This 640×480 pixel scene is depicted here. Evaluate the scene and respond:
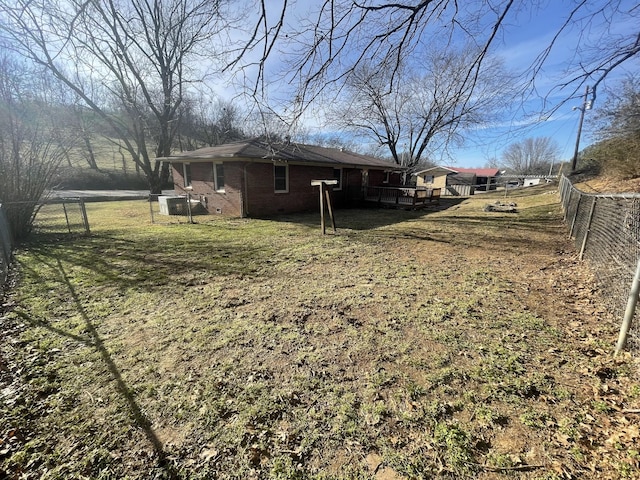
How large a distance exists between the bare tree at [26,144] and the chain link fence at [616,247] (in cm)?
1212

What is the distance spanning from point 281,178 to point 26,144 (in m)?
8.71

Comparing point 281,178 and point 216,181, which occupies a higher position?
point 281,178

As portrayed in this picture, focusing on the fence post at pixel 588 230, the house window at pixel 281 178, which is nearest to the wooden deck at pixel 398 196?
the house window at pixel 281 178

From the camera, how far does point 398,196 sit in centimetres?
1652

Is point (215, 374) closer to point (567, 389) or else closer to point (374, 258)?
point (567, 389)

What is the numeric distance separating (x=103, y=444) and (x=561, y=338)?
4.59 metres

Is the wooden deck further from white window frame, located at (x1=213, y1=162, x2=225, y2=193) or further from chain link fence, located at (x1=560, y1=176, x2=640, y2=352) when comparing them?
chain link fence, located at (x1=560, y1=176, x2=640, y2=352)

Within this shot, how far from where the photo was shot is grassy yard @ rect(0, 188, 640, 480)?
77.6 inches

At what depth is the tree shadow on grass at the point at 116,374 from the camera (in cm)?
198

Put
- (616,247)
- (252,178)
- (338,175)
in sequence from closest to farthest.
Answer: (616,247)
(252,178)
(338,175)

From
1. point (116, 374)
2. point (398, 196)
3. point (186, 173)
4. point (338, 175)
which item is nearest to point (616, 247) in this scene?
point (116, 374)

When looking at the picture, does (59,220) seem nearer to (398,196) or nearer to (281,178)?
(281,178)

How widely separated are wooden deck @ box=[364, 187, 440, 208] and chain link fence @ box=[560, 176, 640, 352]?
1071cm

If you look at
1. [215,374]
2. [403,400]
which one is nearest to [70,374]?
[215,374]
